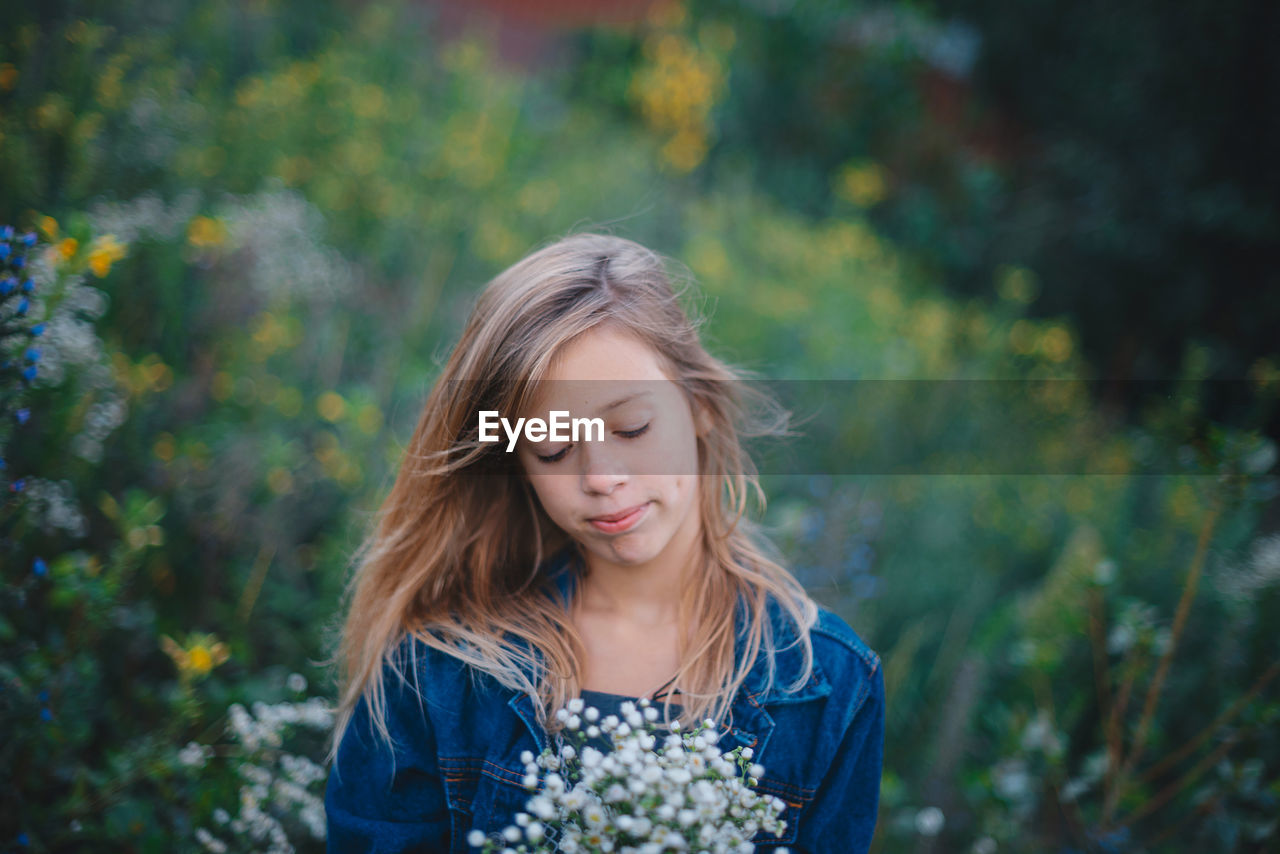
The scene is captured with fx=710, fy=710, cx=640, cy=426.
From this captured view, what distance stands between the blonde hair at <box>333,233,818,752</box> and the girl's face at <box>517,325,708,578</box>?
5 cm

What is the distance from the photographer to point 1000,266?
7086 millimetres

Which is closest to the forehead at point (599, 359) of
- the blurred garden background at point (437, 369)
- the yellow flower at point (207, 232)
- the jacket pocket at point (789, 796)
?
the blurred garden background at point (437, 369)

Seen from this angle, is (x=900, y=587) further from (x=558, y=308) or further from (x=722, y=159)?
(x=722, y=159)

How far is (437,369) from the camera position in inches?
113

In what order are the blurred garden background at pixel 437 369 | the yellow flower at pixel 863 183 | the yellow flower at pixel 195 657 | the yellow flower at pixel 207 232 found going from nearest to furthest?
the yellow flower at pixel 195 657
the blurred garden background at pixel 437 369
the yellow flower at pixel 207 232
the yellow flower at pixel 863 183

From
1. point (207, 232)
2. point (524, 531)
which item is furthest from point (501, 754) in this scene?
point (207, 232)

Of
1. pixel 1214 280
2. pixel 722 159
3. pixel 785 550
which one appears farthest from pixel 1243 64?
pixel 785 550

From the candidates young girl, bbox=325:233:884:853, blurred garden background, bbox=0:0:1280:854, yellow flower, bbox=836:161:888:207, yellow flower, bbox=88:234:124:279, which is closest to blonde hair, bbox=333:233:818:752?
young girl, bbox=325:233:884:853

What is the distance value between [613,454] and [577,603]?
1.44ft

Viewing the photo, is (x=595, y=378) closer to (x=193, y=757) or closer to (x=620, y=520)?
(x=620, y=520)

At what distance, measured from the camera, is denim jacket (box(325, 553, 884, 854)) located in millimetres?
1374

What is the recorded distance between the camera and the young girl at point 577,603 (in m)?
1.34
